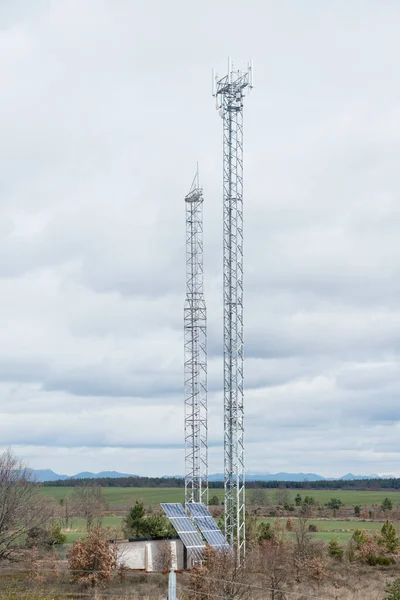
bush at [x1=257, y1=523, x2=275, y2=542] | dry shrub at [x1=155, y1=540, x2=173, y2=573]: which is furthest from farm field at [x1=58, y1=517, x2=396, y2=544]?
dry shrub at [x1=155, y1=540, x2=173, y2=573]

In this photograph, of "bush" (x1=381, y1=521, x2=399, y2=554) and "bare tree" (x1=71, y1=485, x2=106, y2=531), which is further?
"bare tree" (x1=71, y1=485, x2=106, y2=531)

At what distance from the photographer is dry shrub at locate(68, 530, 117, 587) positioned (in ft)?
126

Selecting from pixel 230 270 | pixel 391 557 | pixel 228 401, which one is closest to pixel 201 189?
pixel 230 270

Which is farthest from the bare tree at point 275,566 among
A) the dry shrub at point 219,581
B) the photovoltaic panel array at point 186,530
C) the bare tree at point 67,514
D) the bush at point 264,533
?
the bare tree at point 67,514

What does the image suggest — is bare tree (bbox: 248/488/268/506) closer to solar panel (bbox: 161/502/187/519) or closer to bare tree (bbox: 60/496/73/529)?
bare tree (bbox: 60/496/73/529)

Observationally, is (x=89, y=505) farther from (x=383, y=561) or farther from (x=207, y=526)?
(x=207, y=526)

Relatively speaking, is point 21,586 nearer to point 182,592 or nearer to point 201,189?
point 182,592

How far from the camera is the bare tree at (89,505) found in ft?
246

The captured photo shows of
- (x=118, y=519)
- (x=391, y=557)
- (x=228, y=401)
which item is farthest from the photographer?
(x=118, y=519)

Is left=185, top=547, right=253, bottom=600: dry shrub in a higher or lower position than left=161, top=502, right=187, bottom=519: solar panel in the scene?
lower

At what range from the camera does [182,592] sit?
34.9 m

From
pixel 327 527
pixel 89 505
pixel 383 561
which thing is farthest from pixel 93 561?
pixel 327 527

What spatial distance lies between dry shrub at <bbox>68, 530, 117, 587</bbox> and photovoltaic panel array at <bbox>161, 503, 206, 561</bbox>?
414 centimetres

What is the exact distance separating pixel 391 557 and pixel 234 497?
644 inches
